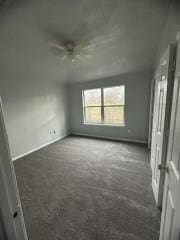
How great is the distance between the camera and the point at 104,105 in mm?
4816

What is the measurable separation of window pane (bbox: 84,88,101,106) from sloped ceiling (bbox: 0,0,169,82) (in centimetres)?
142

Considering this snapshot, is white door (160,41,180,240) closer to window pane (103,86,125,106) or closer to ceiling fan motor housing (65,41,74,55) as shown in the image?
ceiling fan motor housing (65,41,74,55)

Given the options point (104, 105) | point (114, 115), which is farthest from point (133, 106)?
point (104, 105)

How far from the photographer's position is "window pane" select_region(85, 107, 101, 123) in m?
5.02

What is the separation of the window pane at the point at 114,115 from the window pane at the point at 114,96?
23 cm

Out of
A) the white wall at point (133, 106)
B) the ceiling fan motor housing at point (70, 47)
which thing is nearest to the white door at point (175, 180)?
the ceiling fan motor housing at point (70, 47)

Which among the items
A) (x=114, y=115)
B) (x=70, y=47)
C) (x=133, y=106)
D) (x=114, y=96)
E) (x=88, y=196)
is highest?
(x=70, y=47)

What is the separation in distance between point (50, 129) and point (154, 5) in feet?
14.4

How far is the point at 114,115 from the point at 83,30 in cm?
312

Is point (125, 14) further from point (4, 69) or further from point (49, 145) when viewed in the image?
point (49, 145)

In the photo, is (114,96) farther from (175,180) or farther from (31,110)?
(175,180)

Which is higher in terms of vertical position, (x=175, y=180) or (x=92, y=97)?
(x=92, y=97)

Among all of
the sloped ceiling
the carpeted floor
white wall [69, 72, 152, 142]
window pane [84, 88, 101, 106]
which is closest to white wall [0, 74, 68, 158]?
the sloped ceiling

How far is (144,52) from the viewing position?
298 centimetres
